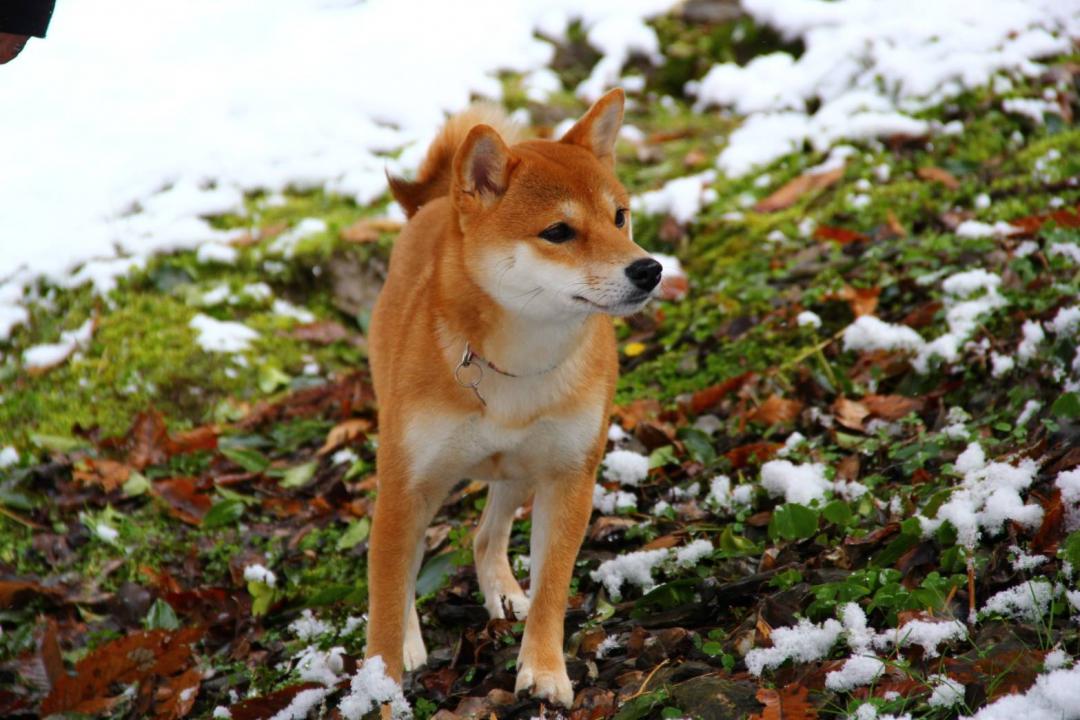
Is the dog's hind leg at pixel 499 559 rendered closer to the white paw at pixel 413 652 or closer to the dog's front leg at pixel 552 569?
the white paw at pixel 413 652

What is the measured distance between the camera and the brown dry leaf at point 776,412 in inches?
172

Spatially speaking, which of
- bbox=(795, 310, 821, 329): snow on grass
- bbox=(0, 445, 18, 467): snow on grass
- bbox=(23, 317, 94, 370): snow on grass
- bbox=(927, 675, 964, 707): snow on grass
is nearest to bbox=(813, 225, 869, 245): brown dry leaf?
bbox=(795, 310, 821, 329): snow on grass

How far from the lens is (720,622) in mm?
3236

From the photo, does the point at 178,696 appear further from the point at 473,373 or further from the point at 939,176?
the point at 939,176

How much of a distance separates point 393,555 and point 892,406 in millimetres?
2023

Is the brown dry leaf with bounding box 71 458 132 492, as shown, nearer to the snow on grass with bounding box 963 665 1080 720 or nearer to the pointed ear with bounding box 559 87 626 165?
the pointed ear with bounding box 559 87 626 165

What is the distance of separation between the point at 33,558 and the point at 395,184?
2093 mm

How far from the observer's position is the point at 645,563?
3.52 meters

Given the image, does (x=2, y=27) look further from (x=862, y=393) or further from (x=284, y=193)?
(x=284, y=193)

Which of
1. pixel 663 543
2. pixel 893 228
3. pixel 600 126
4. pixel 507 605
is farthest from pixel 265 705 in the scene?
pixel 893 228

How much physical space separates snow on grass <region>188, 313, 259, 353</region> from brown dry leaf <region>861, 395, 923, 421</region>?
3.18 m

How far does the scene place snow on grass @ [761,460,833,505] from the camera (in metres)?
3.63

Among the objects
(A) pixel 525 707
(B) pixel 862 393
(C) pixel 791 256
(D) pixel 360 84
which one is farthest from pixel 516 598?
(D) pixel 360 84

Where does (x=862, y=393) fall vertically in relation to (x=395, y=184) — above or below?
below
